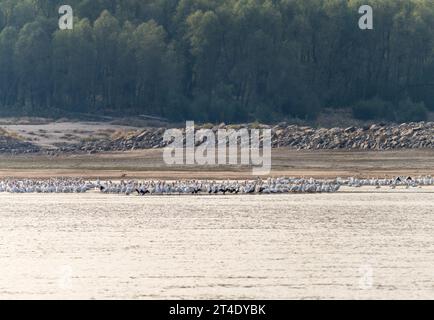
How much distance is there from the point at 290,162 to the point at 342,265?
2968 centimetres

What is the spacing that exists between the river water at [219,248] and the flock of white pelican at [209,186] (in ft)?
7.55

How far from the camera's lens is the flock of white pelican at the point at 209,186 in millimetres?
42250

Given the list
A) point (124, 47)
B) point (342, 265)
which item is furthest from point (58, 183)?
point (124, 47)

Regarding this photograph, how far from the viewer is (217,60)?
77812 millimetres

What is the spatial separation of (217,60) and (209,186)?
3607 cm

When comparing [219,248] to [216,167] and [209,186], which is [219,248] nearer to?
[209,186]

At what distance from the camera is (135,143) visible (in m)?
60.3

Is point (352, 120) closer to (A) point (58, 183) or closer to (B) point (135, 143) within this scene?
(B) point (135, 143)

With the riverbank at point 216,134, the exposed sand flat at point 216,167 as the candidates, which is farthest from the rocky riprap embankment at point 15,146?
the exposed sand flat at point 216,167

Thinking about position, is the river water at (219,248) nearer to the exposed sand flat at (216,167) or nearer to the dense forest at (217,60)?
the exposed sand flat at (216,167)

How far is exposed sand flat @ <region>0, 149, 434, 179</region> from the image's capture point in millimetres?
49531

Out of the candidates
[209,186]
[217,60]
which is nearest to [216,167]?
[209,186]

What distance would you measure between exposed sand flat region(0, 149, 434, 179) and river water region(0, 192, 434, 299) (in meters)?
9.42

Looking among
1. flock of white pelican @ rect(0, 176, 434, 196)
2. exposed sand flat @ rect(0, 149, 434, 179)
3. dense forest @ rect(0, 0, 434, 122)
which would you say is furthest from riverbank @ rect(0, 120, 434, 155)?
flock of white pelican @ rect(0, 176, 434, 196)
